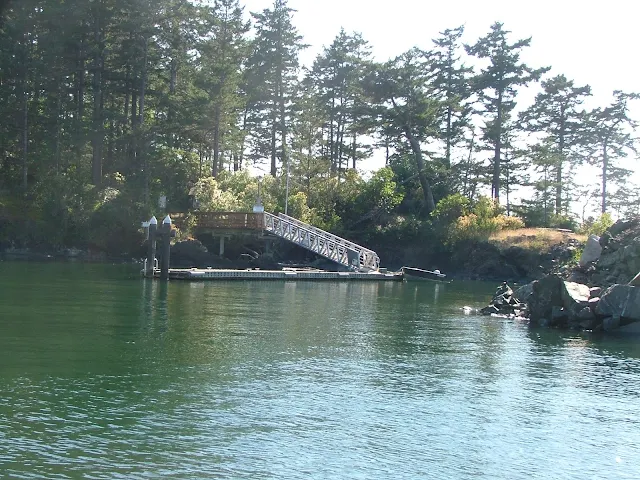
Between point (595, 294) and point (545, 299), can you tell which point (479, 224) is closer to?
point (595, 294)

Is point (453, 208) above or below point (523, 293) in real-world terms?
above

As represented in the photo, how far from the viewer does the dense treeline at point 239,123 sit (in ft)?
181

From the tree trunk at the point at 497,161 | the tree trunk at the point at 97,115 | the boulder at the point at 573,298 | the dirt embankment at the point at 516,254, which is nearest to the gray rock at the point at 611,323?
the boulder at the point at 573,298

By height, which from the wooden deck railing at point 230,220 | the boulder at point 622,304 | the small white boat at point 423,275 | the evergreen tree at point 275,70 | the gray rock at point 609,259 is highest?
the evergreen tree at point 275,70

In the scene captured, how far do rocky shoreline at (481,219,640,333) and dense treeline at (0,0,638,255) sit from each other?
25.7m

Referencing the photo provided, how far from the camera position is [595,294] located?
1194 inches

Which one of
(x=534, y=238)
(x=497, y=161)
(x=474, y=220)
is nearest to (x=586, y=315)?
(x=534, y=238)

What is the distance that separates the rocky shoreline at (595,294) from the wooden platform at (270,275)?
1336 cm

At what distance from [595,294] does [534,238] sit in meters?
26.7

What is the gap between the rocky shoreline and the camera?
1109 inches

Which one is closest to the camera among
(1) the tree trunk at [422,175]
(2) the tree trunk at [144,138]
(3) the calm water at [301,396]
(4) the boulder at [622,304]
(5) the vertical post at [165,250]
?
(3) the calm water at [301,396]

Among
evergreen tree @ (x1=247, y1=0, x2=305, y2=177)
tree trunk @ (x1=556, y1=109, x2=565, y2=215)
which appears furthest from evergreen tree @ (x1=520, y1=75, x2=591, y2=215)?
evergreen tree @ (x1=247, y1=0, x2=305, y2=177)

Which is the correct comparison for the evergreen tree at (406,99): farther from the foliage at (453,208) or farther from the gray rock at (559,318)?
the gray rock at (559,318)

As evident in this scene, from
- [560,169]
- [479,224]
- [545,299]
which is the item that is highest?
[560,169]
